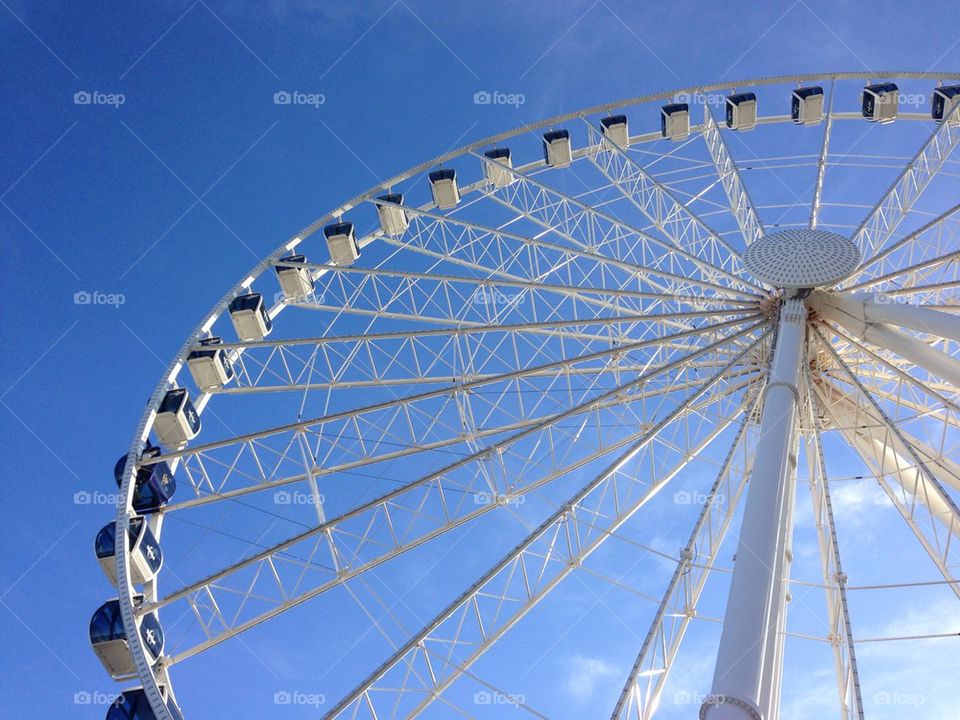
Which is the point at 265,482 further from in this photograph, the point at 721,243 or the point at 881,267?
the point at 881,267

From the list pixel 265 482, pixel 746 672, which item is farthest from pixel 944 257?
pixel 265 482

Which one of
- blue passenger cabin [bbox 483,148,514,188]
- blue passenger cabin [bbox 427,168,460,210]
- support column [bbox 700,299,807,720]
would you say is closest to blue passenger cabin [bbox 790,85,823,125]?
blue passenger cabin [bbox 483,148,514,188]

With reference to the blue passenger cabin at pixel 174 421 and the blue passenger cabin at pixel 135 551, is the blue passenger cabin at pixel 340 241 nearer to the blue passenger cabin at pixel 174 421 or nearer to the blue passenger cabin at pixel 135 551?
the blue passenger cabin at pixel 174 421

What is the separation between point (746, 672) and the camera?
10.3 meters

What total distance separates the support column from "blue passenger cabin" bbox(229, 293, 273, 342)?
12.6 metres

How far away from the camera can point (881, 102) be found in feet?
89.4

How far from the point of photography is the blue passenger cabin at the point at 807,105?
91.9 ft

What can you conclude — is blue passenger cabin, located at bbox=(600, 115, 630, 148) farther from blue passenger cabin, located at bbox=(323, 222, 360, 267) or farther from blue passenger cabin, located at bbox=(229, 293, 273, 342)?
blue passenger cabin, located at bbox=(229, 293, 273, 342)

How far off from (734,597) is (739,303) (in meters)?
9.96

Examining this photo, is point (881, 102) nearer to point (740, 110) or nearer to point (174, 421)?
point (740, 110)

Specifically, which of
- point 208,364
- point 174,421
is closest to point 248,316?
point 208,364

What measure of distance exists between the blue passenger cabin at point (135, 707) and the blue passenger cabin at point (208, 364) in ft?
Answer: 26.5

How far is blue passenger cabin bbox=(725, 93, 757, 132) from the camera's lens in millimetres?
28578

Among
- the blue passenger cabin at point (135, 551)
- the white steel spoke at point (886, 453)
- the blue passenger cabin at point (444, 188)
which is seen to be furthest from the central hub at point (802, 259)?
the blue passenger cabin at point (135, 551)
